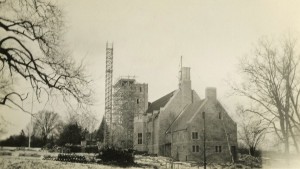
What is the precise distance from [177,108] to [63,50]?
7.01 m

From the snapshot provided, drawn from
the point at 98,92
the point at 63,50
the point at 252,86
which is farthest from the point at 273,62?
the point at 63,50

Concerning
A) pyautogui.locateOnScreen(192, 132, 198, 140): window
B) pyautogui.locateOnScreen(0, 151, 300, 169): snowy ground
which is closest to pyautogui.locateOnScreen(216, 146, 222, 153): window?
pyautogui.locateOnScreen(0, 151, 300, 169): snowy ground

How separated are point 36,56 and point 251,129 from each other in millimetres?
4884

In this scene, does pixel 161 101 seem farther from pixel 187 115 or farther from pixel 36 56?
pixel 36 56

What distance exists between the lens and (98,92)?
6258 mm

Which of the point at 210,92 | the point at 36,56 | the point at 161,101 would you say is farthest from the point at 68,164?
the point at 210,92

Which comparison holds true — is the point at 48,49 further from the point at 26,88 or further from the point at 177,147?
the point at 177,147

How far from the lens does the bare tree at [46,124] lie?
19.2ft

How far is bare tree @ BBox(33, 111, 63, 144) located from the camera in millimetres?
5862

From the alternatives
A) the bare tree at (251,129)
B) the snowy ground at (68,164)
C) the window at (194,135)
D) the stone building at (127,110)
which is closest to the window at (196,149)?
the window at (194,135)

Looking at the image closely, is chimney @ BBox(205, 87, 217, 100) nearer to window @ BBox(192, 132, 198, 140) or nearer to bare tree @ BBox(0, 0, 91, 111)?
window @ BBox(192, 132, 198, 140)

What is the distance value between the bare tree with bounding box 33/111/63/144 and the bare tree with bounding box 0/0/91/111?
336 millimetres

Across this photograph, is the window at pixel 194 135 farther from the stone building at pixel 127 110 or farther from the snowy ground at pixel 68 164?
the stone building at pixel 127 110

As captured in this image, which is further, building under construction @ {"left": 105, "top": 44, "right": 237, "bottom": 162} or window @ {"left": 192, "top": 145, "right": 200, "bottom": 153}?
window @ {"left": 192, "top": 145, "right": 200, "bottom": 153}
